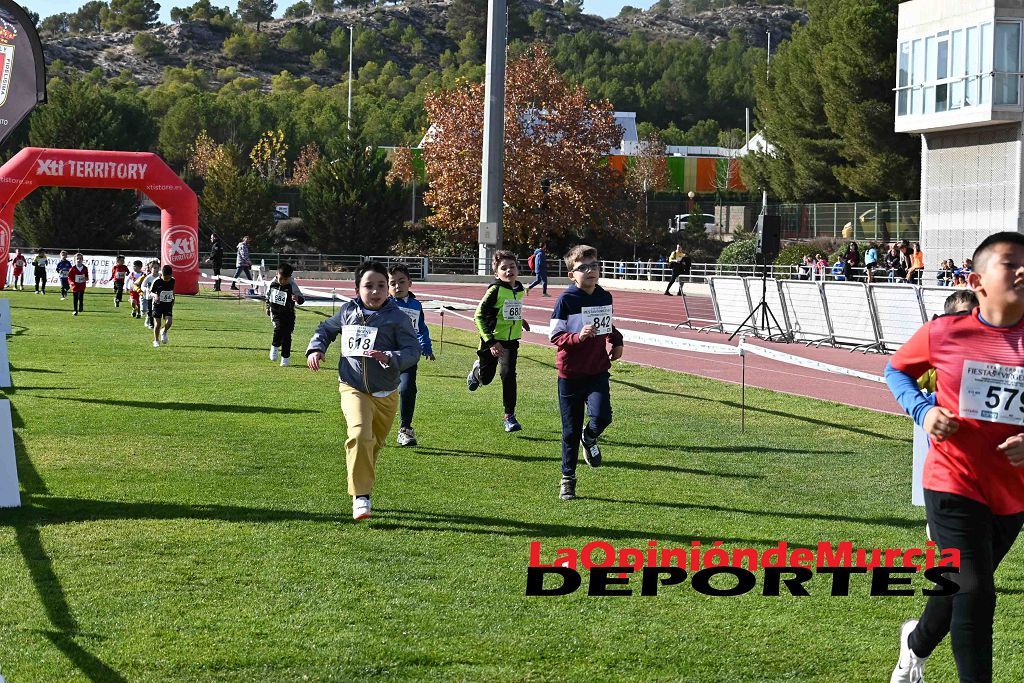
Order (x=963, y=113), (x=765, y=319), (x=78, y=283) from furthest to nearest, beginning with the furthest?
(x=963, y=113), (x=78, y=283), (x=765, y=319)

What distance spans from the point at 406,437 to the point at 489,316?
148cm

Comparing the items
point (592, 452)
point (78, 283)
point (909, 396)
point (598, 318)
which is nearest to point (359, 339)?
point (598, 318)

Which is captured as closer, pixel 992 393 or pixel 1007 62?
pixel 992 393

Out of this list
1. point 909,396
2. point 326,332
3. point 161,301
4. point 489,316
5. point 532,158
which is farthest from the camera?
point 532,158

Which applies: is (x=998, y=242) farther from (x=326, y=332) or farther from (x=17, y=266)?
(x=17, y=266)

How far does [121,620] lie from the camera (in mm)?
6387

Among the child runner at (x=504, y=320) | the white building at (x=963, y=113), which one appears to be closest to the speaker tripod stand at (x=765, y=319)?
the child runner at (x=504, y=320)

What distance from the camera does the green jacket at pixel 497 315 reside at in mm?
13195

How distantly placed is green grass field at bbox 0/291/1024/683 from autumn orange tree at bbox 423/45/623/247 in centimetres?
5425

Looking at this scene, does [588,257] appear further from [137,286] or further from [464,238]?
[464,238]

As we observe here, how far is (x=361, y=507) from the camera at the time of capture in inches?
352

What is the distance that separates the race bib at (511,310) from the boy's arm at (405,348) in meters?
4.04

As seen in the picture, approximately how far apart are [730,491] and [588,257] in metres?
2.10

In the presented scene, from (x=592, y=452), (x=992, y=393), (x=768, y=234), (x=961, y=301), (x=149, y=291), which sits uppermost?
(x=768, y=234)
